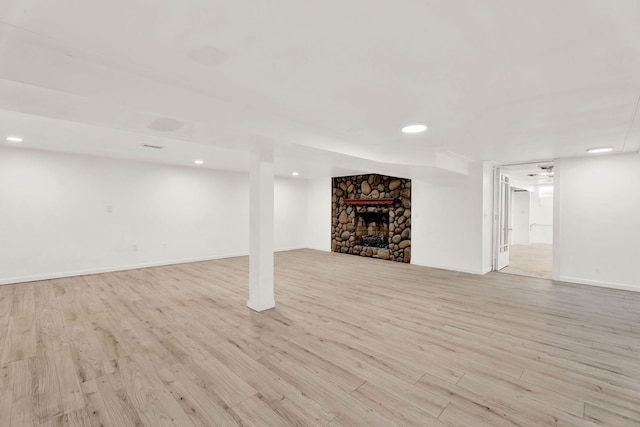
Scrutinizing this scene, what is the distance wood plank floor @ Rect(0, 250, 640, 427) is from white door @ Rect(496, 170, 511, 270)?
169cm

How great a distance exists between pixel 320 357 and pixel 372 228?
597 cm

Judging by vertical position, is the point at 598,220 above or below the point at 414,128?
below

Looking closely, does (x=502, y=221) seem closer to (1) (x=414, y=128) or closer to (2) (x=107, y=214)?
(1) (x=414, y=128)

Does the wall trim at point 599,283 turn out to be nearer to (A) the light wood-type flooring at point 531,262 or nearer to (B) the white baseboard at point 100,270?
(A) the light wood-type flooring at point 531,262

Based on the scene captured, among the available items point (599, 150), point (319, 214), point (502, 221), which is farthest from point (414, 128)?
point (319, 214)

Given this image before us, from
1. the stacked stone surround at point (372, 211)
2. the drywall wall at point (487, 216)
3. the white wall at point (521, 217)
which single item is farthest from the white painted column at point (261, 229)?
the white wall at point (521, 217)

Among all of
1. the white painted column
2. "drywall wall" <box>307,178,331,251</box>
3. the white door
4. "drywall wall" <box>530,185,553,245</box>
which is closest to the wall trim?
the white door

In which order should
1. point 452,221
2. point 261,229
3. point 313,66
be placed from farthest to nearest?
point 452,221 < point 261,229 < point 313,66

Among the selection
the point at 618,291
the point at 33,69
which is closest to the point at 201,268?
the point at 33,69

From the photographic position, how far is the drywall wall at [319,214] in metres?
8.56

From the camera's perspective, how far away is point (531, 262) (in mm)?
6875

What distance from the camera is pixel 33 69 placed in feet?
5.08

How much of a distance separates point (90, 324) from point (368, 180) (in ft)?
20.5

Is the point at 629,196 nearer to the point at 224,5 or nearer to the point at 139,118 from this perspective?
the point at 224,5
